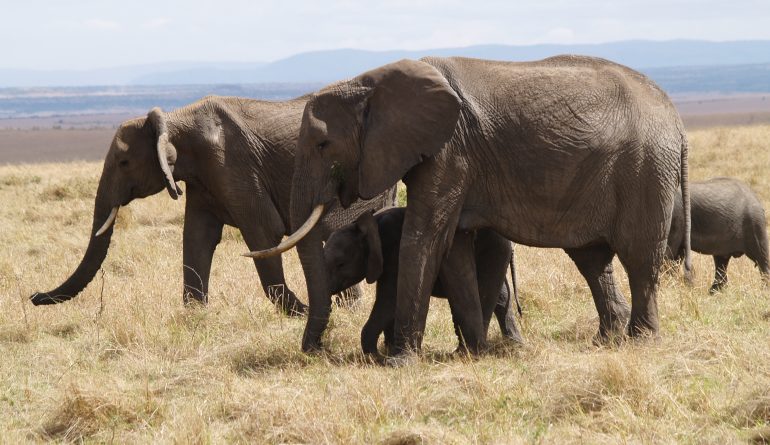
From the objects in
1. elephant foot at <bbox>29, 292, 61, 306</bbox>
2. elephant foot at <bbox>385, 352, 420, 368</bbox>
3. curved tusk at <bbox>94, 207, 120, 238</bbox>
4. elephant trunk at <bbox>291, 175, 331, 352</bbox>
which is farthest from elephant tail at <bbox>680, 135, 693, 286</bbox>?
elephant foot at <bbox>29, 292, 61, 306</bbox>

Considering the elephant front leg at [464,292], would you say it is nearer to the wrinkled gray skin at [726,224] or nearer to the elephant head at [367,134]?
the elephant head at [367,134]

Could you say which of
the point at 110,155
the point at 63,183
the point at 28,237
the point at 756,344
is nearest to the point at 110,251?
the point at 28,237

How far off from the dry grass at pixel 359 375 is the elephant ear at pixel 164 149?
1007 mm

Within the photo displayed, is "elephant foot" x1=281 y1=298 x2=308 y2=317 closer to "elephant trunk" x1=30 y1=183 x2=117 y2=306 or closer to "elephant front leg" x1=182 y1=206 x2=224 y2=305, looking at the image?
"elephant front leg" x1=182 y1=206 x2=224 y2=305

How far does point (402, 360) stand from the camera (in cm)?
773

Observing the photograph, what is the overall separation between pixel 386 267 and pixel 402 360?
31.6 inches

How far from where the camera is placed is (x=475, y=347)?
794 cm

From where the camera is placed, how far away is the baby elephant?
26.2ft

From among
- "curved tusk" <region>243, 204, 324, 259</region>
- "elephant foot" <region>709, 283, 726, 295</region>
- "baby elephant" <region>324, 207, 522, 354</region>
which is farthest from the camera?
"elephant foot" <region>709, 283, 726, 295</region>

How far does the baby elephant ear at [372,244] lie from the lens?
8.01m

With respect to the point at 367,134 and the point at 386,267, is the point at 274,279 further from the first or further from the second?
the point at 367,134

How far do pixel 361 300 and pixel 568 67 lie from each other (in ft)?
10.9

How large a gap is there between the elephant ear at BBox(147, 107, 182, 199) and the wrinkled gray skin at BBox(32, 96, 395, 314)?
0.04 ft

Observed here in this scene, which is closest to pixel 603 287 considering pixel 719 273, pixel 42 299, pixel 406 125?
pixel 406 125
